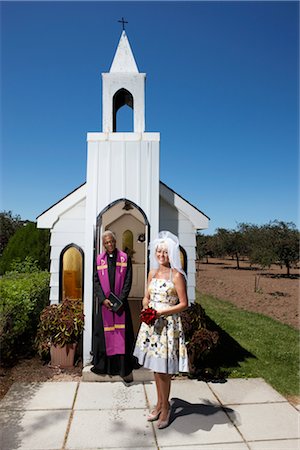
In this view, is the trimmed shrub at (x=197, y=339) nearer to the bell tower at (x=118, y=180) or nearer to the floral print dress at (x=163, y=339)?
the bell tower at (x=118, y=180)

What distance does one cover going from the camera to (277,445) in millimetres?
3891

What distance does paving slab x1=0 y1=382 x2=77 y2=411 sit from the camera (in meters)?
4.73

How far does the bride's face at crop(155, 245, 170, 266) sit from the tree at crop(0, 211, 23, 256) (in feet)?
92.7

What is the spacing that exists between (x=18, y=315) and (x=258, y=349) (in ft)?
15.8

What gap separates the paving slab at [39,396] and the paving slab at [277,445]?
2282mm

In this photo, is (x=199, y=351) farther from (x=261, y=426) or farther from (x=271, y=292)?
(x=271, y=292)

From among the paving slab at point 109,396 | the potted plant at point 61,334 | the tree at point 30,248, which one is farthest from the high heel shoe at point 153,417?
the tree at point 30,248

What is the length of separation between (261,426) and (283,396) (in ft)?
3.50

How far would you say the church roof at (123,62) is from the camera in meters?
6.60

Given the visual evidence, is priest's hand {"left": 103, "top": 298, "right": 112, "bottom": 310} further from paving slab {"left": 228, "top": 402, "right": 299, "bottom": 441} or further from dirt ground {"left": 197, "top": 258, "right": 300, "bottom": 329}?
dirt ground {"left": 197, "top": 258, "right": 300, "bottom": 329}

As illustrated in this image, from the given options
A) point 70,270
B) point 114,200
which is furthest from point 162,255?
point 70,270

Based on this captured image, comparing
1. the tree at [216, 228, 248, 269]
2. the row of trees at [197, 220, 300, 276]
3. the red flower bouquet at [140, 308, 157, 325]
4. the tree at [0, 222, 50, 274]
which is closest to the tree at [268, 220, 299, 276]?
the row of trees at [197, 220, 300, 276]

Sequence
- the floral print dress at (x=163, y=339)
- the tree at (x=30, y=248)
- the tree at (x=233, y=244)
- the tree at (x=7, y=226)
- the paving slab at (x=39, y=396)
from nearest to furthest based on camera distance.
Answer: the floral print dress at (x=163, y=339) → the paving slab at (x=39, y=396) → the tree at (x=30, y=248) → the tree at (x=7, y=226) → the tree at (x=233, y=244)

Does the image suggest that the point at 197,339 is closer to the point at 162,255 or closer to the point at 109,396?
the point at 109,396
